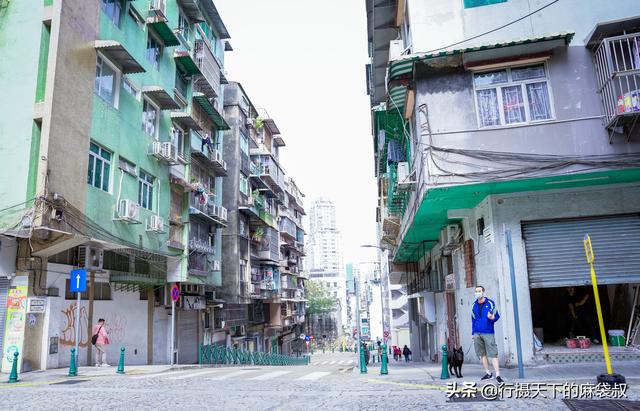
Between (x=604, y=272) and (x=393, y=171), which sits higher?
(x=393, y=171)

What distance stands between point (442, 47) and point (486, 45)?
1433 mm

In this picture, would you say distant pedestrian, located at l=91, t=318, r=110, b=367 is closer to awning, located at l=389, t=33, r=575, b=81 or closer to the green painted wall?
the green painted wall

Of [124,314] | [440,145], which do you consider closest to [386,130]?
[440,145]

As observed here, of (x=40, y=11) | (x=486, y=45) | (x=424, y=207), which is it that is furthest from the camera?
(x=40, y=11)

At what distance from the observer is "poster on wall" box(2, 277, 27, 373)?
14922 millimetres

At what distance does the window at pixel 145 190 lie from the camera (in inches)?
814

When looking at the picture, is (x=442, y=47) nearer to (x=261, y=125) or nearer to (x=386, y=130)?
(x=386, y=130)

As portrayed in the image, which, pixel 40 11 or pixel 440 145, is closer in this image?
pixel 440 145

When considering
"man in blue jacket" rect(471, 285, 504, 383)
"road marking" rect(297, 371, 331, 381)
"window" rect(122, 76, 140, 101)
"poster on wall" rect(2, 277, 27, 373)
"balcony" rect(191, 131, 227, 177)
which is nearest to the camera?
"man in blue jacket" rect(471, 285, 504, 383)

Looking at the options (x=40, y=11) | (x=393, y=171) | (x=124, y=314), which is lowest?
(x=124, y=314)

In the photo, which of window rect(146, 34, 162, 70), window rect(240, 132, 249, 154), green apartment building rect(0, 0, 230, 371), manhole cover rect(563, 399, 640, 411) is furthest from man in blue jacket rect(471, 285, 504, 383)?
window rect(240, 132, 249, 154)

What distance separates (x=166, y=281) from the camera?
77.0 ft

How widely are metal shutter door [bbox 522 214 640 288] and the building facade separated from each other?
2cm

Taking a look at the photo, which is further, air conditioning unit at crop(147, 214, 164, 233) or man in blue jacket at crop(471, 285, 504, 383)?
air conditioning unit at crop(147, 214, 164, 233)
